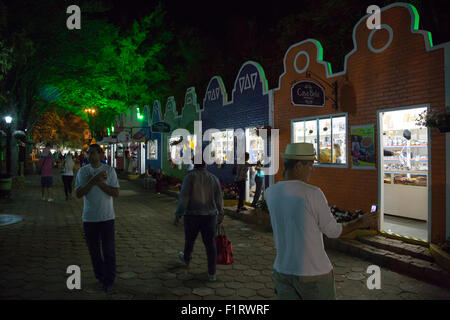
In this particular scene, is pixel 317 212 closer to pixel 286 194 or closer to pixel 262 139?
pixel 286 194

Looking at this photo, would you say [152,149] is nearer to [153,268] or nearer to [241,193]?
[241,193]

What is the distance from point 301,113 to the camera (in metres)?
10.7

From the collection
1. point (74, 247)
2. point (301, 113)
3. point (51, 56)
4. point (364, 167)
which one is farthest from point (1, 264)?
point (51, 56)

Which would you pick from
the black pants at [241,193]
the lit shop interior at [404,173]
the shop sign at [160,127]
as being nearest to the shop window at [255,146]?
the black pants at [241,193]

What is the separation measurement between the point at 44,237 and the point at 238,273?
4818 mm

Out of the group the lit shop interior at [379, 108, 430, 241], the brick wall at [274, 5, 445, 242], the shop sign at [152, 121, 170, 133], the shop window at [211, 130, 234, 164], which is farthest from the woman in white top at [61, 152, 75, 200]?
the lit shop interior at [379, 108, 430, 241]

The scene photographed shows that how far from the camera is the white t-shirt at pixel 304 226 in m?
2.64

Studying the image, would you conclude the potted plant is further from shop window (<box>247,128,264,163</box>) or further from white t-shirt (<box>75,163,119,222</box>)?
shop window (<box>247,128,264,163</box>)

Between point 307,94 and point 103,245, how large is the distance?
20.5 feet

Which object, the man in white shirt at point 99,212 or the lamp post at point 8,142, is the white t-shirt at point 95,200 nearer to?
the man in white shirt at point 99,212

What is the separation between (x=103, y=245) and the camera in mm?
4832

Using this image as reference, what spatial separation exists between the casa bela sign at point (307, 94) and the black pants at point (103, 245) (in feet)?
18.3

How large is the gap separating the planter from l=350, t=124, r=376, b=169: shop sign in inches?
98.2
